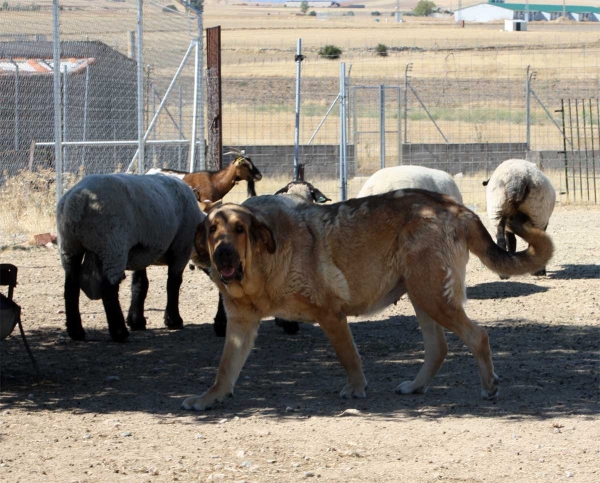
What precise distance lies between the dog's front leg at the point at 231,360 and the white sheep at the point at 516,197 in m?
5.70

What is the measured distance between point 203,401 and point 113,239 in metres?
2.51

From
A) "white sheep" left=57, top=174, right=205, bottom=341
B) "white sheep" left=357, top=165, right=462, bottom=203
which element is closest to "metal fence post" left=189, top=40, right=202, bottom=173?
"white sheep" left=357, top=165, right=462, bottom=203

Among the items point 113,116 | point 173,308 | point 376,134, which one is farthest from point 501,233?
point 376,134

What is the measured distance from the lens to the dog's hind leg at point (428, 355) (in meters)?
6.61

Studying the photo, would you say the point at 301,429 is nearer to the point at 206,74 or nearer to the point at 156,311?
the point at 156,311

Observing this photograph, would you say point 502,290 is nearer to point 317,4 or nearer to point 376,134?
point 376,134

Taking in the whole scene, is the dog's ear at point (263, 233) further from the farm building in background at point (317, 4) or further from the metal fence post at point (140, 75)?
the farm building in background at point (317, 4)

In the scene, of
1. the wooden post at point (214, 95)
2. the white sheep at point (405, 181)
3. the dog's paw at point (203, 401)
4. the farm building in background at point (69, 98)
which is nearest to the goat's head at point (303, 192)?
the white sheep at point (405, 181)

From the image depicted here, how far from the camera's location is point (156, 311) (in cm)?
1014

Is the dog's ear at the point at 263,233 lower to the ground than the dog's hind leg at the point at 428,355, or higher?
higher

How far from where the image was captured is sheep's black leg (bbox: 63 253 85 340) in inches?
336

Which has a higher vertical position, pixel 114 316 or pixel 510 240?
pixel 510 240

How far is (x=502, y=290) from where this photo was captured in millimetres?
10828

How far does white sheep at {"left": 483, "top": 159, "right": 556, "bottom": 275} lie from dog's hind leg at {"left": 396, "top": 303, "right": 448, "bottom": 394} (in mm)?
4911
